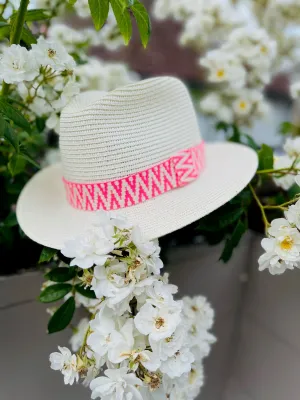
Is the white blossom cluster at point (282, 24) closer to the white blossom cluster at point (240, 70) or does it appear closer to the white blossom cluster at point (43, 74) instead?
the white blossom cluster at point (240, 70)

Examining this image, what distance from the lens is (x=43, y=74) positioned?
1.90ft

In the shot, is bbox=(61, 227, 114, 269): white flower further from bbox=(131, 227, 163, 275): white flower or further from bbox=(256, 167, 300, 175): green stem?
bbox=(256, 167, 300, 175): green stem

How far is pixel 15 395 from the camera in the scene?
2.42 ft

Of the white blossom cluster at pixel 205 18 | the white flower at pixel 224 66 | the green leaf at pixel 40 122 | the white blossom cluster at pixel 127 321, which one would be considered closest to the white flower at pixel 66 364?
the white blossom cluster at pixel 127 321

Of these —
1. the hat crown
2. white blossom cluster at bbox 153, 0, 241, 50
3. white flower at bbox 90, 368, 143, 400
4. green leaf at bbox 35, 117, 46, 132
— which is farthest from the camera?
white blossom cluster at bbox 153, 0, 241, 50

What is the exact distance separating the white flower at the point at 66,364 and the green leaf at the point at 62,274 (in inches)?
4.0

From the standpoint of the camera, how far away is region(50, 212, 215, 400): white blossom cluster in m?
0.45

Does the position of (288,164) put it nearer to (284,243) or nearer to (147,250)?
(284,243)

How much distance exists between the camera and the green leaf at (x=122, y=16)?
1.59 feet

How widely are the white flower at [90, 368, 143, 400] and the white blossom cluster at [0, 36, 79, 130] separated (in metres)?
0.37

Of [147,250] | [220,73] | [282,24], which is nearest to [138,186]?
[147,250]

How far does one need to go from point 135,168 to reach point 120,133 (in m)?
0.05

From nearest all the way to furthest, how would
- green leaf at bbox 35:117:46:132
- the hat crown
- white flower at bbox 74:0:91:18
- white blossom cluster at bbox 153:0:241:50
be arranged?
the hat crown → green leaf at bbox 35:117:46:132 → white flower at bbox 74:0:91:18 → white blossom cluster at bbox 153:0:241:50

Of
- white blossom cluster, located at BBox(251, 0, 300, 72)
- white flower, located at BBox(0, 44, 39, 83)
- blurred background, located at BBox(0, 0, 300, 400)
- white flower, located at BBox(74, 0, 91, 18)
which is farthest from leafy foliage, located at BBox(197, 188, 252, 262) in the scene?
white blossom cluster, located at BBox(251, 0, 300, 72)
